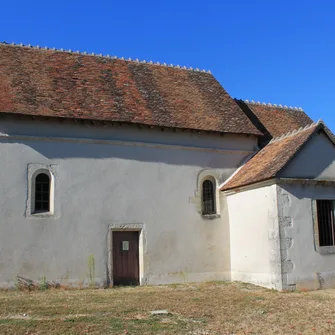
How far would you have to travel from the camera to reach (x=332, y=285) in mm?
14539

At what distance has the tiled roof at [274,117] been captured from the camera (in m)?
20.1

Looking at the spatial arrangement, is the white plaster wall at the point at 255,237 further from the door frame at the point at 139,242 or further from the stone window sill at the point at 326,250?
the door frame at the point at 139,242

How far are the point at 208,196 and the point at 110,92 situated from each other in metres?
5.48

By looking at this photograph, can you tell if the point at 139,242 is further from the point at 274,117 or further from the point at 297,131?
the point at 274,117

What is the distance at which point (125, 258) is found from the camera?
50.3 ft

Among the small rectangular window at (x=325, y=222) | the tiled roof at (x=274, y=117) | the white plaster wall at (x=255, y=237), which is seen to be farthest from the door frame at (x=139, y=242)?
the tiled roof at (x=274, y=117)

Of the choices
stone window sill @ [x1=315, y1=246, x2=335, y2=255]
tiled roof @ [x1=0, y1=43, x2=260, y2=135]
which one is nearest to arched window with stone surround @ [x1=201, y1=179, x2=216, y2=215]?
tiled roof @ [x1=0, y1=43, x2=260, y2=135]

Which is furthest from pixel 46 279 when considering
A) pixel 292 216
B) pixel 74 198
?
pixel 292 216

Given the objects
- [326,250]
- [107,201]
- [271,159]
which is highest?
[271,159]

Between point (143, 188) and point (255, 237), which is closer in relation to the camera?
point (255, 237)

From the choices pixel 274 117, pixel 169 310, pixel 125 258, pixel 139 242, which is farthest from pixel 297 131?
pixel 169 310

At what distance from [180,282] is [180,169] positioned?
408cm

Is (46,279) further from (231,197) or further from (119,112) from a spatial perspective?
(231,197)

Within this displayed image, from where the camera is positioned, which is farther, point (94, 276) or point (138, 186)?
point (138, 186)
